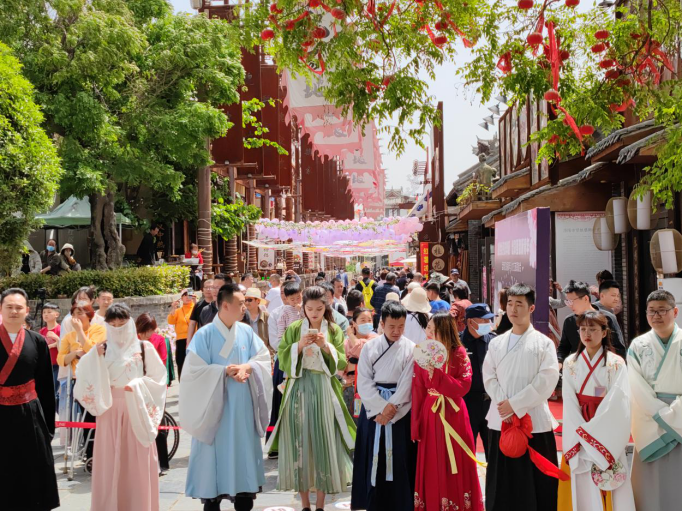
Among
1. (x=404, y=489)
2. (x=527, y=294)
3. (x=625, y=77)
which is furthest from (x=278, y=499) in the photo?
(x=625, y=77)

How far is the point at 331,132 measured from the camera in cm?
2112

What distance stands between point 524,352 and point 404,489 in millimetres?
1445

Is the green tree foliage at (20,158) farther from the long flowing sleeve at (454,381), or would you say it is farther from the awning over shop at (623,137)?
the long flowing sleeve at (454,381)

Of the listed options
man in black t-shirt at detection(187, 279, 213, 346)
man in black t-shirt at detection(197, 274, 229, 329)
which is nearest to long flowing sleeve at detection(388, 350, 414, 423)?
man in black t-shirt at detection(197, 274, 229, 329)

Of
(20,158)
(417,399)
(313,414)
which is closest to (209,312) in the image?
(313,414)

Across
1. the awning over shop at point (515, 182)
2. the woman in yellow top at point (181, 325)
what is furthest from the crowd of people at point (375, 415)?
the awning over shop at point (515, 182)

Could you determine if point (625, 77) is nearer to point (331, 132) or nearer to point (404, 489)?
point (404, 489)

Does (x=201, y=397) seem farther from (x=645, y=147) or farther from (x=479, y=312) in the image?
(x=645, y=147)

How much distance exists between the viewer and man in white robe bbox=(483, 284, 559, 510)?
548 centimetres

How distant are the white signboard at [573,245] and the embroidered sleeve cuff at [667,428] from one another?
778 centimetres

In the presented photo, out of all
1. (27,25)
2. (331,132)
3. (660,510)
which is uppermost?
(27,25)

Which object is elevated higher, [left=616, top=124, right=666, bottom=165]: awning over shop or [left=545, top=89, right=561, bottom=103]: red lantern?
[left=545, top=89, right=561, bottom=103]: red lantern

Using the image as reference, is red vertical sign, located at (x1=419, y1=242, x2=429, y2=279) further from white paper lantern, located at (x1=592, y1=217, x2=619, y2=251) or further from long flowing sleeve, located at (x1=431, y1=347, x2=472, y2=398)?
long flowing sleeve, located at (x1=431, y1=347, x2=472, y2=398)

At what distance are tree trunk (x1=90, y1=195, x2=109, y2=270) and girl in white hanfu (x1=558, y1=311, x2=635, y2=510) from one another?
57.0 ft
